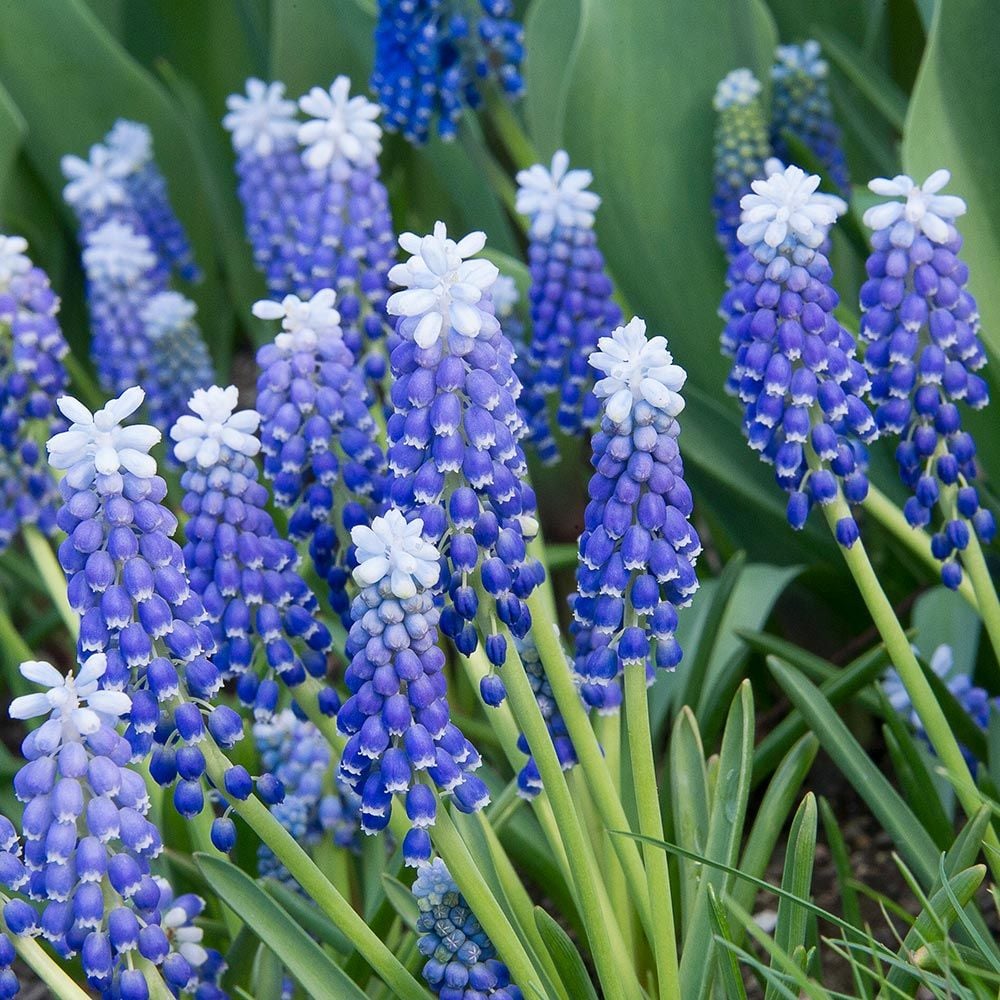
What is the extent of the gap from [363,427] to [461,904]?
840 millimetres

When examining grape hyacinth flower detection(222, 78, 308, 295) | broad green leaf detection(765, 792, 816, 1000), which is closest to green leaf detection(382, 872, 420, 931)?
broad green leaf detection(765, 792, 816, 1000)

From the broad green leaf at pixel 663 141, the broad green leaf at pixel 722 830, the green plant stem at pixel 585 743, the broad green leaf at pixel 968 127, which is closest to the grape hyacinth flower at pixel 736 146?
the broad green leaf at pixel 663 141

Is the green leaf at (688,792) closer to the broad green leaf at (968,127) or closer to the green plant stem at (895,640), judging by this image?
the green plant stem at (895,640)

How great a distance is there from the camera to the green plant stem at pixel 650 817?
7.43 feet

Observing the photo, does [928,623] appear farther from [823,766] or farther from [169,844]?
[169,844]

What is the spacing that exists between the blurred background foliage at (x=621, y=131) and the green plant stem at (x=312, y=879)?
1642 millimetres

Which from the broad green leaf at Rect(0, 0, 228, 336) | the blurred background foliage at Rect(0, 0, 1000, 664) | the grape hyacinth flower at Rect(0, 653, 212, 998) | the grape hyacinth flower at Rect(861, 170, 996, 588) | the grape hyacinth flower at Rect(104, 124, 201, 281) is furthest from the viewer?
the broad green leaf at Rect(0, 0, 228, 336)

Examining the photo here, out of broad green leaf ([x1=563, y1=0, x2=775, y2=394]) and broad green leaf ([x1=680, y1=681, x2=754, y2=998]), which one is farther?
broad green leaf ([x1=563, y1=0, x2=775, y2=394])

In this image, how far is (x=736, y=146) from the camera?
11.8 feet

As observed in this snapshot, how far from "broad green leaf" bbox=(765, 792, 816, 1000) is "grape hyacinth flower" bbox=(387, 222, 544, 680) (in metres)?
0.66

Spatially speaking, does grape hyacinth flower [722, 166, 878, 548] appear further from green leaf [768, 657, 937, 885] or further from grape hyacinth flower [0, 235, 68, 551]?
grape hyacinth flower [0, 235, 68, 551]

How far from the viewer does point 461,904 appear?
2.35m

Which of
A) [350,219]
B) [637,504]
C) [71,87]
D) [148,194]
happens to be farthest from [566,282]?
[71,87]

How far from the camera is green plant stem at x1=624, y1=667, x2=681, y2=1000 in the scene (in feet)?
7.43
